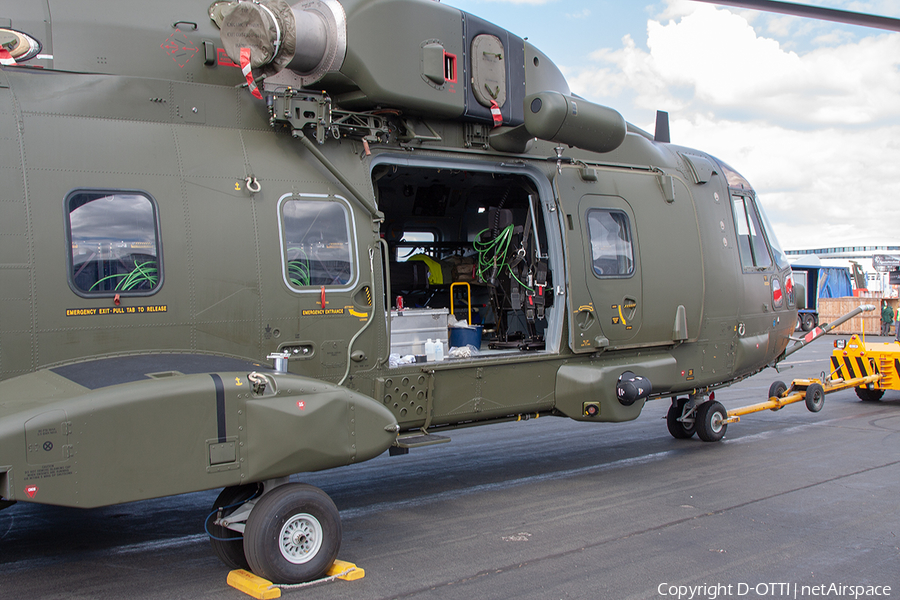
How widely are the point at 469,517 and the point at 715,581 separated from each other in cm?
219

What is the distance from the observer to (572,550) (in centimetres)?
541

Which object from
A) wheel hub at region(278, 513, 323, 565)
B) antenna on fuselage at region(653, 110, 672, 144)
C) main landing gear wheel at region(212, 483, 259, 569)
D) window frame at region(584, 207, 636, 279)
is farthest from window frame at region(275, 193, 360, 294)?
antenna on fuselage at region(653, 110, 672, 144)

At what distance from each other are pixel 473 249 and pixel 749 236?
12.3ft

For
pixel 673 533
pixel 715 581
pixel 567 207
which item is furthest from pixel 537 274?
pixel 715 581

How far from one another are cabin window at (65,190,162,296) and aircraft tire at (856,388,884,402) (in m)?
12.2

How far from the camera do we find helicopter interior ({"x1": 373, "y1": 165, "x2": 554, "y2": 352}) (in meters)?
7.89

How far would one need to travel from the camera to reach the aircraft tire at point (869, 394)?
12.4 meters

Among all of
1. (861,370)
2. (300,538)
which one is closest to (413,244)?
(300,538)

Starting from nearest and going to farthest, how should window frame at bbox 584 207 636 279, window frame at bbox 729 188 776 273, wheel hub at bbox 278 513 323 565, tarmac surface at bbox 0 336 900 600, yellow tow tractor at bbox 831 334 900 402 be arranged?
wheel hub at bbox 278 513 323 565 < tarmac surface at bbox 0 336 900 600 < window frame at bbox 584 207 636 279 < window frame at bbox 729 188 776 273 < yellow tow tractor at bbox 831 334 900 402

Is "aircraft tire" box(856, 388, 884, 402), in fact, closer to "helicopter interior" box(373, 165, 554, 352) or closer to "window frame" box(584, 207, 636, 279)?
"window frame" box(584, 207, 636, 279)

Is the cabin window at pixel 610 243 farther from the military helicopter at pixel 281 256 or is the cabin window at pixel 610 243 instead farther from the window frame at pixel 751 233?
the window frame at pixel 751 233

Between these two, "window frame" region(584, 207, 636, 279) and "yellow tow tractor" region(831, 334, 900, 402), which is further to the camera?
"yellow tow tractor" region(831, 334, 900, 402)

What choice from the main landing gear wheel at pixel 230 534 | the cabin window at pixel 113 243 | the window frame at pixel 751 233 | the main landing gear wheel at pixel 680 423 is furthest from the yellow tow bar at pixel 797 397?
the cabin window at pixel 113 243

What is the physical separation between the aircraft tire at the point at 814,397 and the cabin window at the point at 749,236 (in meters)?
1.91
